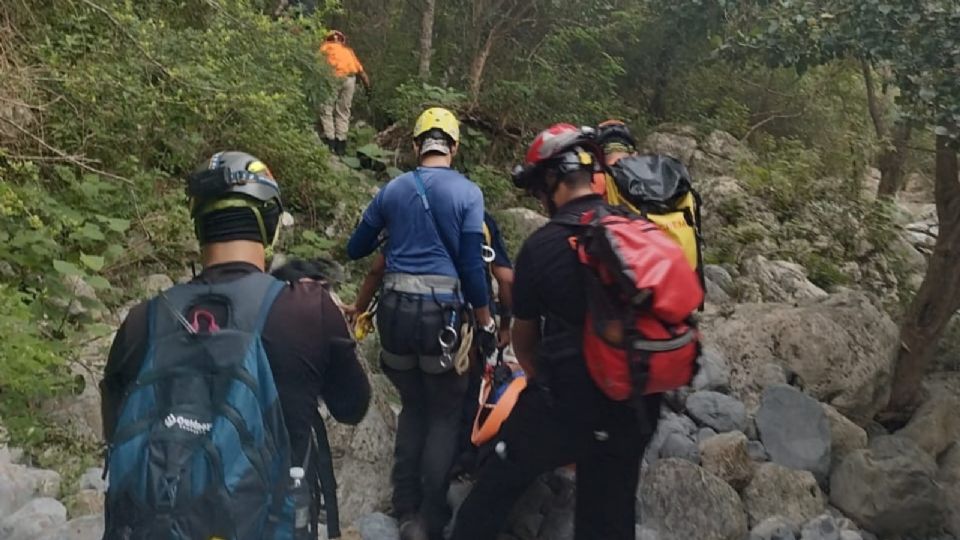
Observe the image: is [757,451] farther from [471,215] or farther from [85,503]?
[85,503]

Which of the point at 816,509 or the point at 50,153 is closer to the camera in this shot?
the point at 816,509

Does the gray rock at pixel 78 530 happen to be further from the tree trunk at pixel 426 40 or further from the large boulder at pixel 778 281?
the tree trunk at pixel 426 40

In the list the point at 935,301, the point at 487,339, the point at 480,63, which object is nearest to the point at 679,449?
the point at 487,339

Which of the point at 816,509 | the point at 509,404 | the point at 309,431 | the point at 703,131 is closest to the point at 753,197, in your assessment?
the point at 703,131

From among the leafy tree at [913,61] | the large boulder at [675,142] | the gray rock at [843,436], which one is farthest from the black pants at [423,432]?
the large boulder at [675,142]

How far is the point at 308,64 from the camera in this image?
8438mm

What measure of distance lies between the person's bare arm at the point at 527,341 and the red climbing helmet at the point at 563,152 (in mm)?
565

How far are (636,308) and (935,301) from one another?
16.8 ft

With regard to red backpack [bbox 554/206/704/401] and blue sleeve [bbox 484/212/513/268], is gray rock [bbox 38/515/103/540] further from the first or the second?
blue sleeve [bbox 484/212/513/268]

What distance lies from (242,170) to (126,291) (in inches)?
158

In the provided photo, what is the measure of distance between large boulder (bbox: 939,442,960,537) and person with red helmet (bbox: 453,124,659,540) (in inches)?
134

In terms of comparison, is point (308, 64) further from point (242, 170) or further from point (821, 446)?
point (242, 170)

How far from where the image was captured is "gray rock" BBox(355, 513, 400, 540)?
162 inches

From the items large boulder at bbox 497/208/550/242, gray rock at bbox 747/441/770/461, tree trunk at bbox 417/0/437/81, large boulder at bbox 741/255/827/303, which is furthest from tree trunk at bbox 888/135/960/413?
tree trunk at bbox 417/0/437/81
